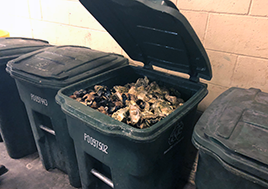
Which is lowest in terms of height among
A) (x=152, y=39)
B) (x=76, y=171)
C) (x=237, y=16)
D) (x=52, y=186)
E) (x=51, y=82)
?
(x=52, y=186)

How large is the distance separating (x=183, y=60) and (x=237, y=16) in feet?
1.39

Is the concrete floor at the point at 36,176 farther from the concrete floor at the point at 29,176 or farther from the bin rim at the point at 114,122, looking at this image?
the bin rim at the point at 114,122

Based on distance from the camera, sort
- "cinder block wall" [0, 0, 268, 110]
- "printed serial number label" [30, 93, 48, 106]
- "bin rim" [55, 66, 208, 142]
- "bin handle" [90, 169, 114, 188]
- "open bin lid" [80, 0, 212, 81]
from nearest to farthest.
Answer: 1. "bin rim" [55, 66, 208, 142]
2. "open bin lid" [80, 0, 212, 81]
3. "bin handle" [90, 169, 114, 188]
4. "cinder block wall" [0, 0, 268, 110]
5. "printed serial number label" [30, 93, 48, 106]

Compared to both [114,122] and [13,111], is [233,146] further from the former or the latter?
[13,111]

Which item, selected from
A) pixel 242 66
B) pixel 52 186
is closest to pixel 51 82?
pixel 52 186

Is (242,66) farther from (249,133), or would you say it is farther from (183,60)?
(249,133)

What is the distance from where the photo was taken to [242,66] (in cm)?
128

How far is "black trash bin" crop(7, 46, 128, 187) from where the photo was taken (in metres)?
1.21

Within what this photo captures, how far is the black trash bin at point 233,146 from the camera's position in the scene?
61 cm

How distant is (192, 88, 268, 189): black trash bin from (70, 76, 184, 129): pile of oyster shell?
0.87 feet

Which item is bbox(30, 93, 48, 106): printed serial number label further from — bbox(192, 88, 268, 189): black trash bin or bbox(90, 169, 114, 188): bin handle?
bbox(192, 88, 268, 189): black trash bin

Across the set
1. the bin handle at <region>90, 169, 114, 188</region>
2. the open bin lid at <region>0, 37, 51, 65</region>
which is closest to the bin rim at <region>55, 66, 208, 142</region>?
the bin handle at <region>90, 169, 114, 188</region>

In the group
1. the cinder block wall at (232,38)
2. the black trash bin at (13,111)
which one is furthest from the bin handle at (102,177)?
the black trash bin at (13,111)

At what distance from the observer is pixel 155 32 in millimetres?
1130
